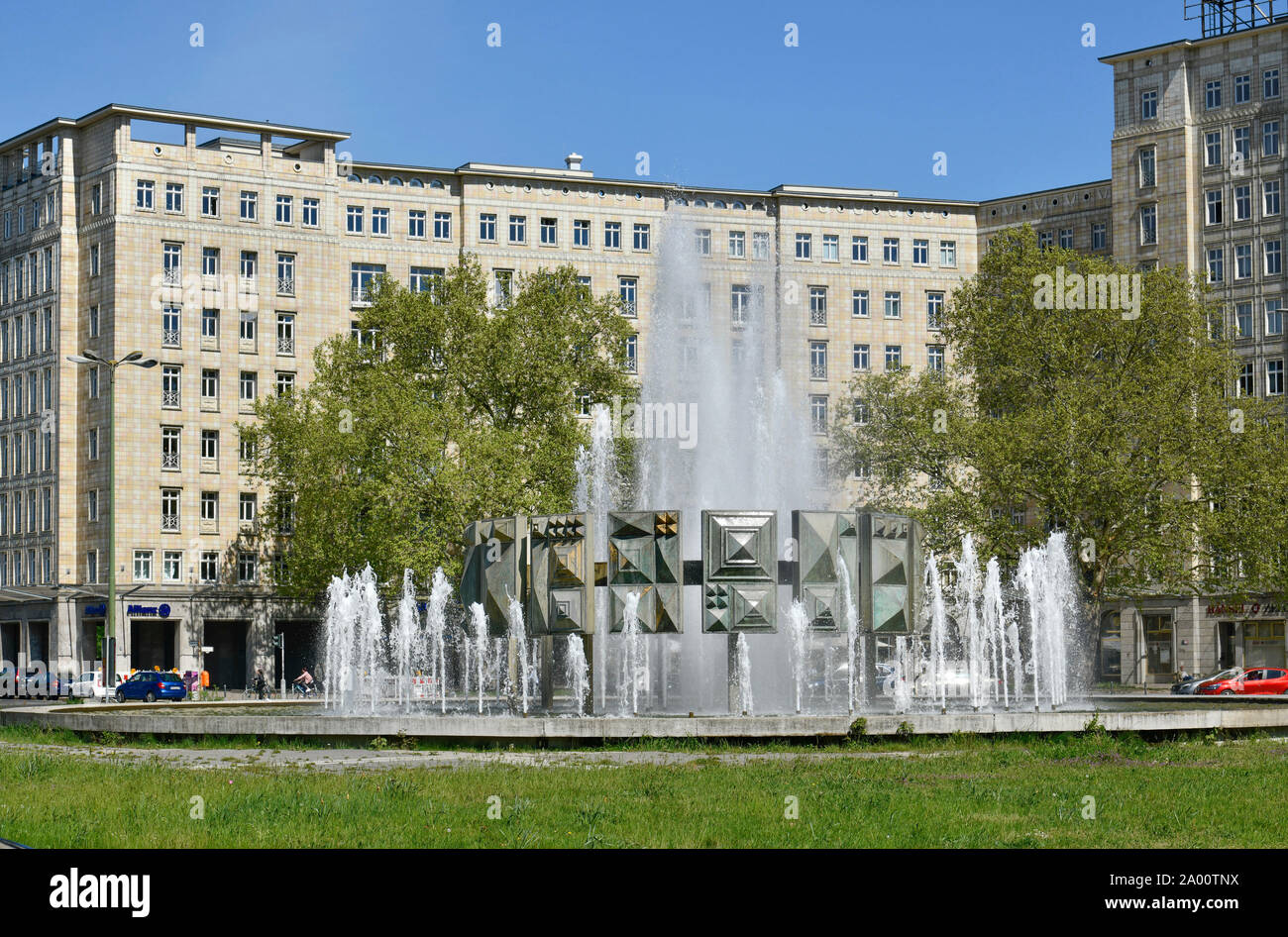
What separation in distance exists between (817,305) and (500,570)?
59.5 m

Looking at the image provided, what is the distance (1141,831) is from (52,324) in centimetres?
7226

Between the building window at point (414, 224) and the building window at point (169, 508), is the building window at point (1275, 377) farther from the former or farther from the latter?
the building window at point (169, 508)

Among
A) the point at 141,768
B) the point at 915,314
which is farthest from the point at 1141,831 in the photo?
the point at 915,314

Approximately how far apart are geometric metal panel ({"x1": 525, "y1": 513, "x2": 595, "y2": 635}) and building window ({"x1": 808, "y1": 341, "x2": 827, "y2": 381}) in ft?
194

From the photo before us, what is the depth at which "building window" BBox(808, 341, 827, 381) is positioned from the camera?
91312 mm

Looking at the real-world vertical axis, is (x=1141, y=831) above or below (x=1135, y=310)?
below

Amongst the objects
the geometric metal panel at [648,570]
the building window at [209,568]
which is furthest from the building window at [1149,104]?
the geometric metal panel at [648,570]

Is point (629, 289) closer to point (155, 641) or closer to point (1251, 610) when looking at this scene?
point (155, 641)

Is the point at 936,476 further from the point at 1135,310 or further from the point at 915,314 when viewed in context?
the point at 915,314

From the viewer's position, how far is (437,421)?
61.2m

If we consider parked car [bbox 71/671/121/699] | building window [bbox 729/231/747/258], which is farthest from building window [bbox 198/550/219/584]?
building window [bbox 729/231/747/258]

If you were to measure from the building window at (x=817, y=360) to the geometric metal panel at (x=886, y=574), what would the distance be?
2249 inches
